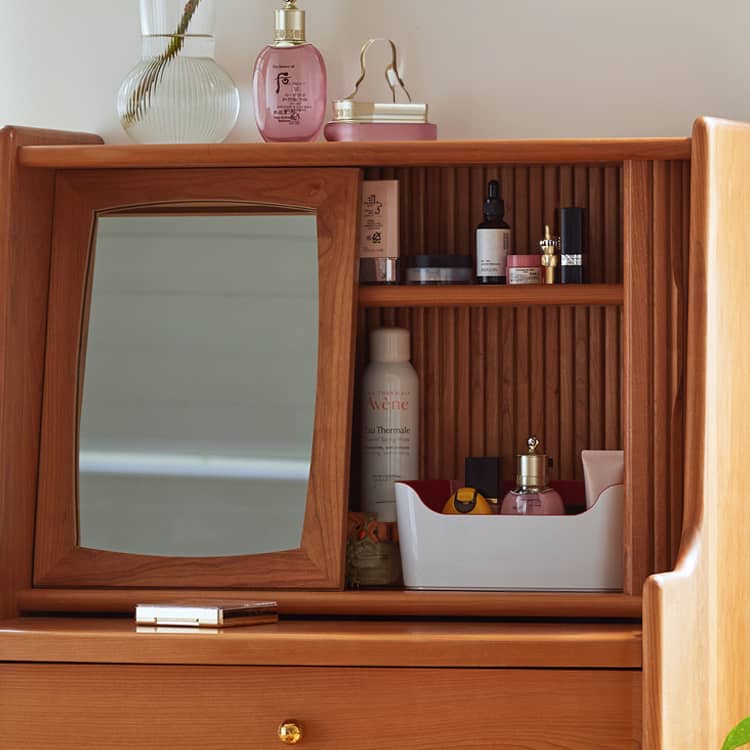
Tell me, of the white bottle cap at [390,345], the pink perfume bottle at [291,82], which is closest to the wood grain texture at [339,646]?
the white bottle cap at [390,345]

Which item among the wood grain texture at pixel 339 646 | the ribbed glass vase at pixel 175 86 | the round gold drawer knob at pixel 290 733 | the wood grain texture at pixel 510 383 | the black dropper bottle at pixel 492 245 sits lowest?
the round gold drawer knob at pixel 290 733

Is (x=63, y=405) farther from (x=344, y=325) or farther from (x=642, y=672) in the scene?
(x=642, y=672)

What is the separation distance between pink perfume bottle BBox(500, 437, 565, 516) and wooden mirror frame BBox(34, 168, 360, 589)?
8.0 inches

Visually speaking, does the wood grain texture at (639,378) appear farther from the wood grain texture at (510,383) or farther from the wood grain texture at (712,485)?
the wood grain texture at (510,383)

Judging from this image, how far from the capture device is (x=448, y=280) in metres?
1.39

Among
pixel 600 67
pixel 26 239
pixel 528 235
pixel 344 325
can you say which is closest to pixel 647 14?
pixel 600 67

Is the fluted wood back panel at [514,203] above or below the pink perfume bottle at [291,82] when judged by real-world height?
below

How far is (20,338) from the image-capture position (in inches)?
52.8

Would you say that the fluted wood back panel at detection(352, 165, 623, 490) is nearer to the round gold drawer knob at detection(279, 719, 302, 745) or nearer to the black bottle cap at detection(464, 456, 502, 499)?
the black bottle cap at detection(464, 456, 502, 499)

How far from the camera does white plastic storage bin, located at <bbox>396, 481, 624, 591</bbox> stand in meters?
1.31

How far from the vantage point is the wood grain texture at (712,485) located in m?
1.14

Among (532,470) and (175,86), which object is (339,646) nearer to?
(532,470)

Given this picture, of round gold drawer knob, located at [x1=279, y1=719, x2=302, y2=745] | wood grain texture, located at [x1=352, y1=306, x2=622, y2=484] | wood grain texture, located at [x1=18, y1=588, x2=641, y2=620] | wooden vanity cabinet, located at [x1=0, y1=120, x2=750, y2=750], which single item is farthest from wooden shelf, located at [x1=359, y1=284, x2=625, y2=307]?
round gold drawer knob, located at [x1=279, y1=719, x2=302, y2=745]

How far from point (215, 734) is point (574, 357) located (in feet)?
2.16
